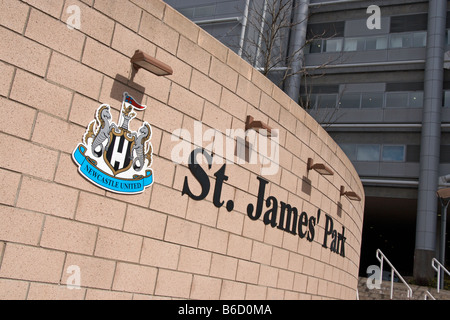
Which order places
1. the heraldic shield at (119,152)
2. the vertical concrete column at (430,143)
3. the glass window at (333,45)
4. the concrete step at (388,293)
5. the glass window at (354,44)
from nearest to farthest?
the heraldic shield at (119,152) < the concrete step at (388,293) < the vertical concrete column at (430,143) < the glass window at (354,44) < the glass window at (333,45)

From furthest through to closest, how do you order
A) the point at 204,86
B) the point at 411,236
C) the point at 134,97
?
the point at 411,236 < the point at 204,86 < the point at 134,97

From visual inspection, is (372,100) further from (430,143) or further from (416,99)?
(430,143)

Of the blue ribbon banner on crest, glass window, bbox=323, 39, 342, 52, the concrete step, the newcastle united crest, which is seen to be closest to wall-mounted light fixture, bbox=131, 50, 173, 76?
the newcastle united crest

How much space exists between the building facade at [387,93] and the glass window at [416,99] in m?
0.05

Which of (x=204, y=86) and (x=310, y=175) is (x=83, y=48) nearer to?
(x=204, y=86)

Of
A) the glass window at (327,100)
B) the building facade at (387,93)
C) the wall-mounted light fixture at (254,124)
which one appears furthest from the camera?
the glass window at (327,100)

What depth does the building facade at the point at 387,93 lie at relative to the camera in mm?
26844

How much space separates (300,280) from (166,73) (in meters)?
4.61

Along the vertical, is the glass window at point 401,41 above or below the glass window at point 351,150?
above

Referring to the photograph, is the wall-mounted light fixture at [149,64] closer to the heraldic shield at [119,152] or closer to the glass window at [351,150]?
the heraldic shield at [119,152]

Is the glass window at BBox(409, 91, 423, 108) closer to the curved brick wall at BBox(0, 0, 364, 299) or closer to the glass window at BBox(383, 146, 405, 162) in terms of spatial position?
the glass window at BBox(383, 146, 405, 162)

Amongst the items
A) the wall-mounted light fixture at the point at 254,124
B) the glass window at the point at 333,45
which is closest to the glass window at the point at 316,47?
the glass window at the point at 333,45

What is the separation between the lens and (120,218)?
5.60m

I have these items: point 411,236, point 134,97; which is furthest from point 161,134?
point 411,236
